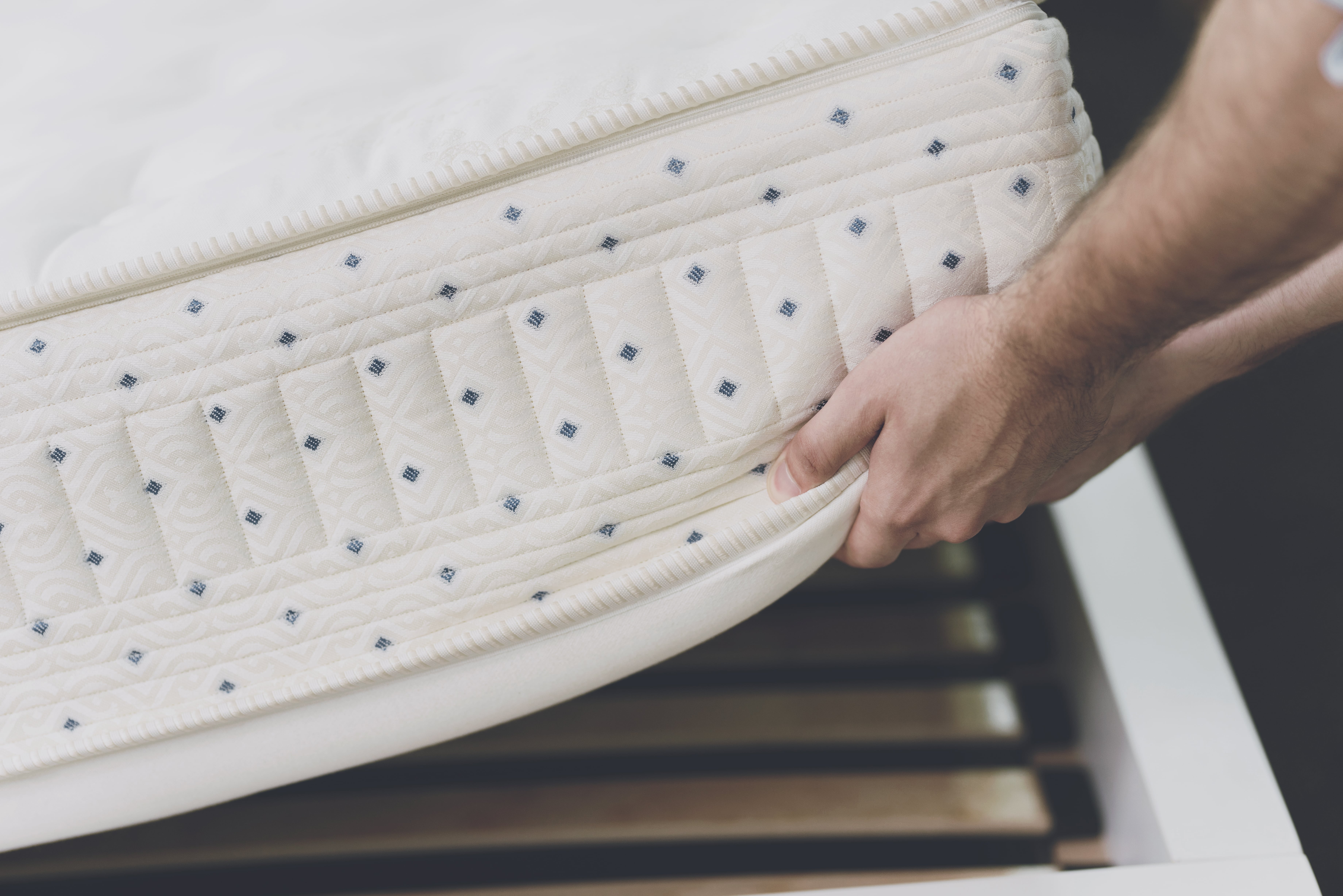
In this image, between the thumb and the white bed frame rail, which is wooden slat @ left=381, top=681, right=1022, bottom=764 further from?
the thumb

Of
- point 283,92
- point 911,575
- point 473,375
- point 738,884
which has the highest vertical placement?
point 283,92

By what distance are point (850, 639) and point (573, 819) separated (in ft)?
0.74

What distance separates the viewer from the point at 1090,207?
0.36 meters

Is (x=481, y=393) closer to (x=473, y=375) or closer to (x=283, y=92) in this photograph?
(x=473, y=375)

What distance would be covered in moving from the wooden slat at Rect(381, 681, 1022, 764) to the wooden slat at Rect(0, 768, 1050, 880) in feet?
A: 0.07

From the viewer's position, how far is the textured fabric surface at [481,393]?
0.41 meters

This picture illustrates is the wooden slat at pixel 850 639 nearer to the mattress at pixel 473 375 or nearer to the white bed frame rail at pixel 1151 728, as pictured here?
the white bed frame rail at pixel 1151 728

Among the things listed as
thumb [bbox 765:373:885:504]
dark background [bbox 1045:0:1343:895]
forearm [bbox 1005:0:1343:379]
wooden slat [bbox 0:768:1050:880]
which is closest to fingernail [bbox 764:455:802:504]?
thumb [bbox 765:373:885:504]

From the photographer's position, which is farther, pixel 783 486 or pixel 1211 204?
pixel 783 486

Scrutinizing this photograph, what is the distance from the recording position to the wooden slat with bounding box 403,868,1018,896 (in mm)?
529

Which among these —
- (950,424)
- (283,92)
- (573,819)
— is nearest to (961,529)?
(950,424)

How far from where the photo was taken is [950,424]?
0.42 metres

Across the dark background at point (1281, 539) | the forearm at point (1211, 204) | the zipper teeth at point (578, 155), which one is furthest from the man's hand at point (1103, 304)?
the dark background at point (1281, 539)

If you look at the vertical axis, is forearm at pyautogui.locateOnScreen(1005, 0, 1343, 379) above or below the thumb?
above
